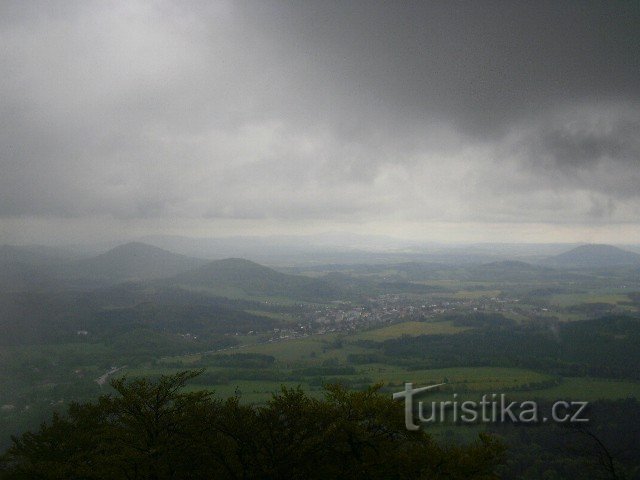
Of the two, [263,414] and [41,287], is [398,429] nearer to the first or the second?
[263,414]

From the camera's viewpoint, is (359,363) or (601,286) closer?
(359,363)

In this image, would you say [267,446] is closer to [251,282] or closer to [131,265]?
[251,282]

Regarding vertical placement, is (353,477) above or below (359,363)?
above

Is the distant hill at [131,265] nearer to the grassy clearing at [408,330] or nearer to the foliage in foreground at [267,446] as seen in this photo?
the grassy clearing at [408,330]

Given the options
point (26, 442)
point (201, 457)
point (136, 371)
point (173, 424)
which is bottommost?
point (136, 371)

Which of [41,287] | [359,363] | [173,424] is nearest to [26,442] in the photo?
[173,424]

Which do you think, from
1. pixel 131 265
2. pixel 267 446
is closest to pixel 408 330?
pixel 267 446

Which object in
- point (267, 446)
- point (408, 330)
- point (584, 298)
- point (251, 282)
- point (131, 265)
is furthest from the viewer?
point (131, 265)
